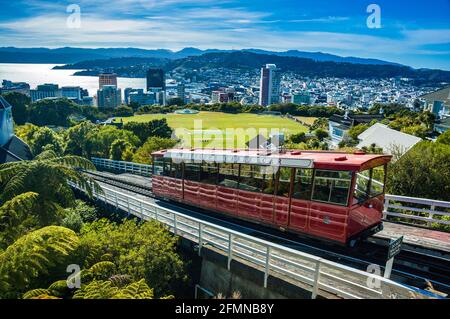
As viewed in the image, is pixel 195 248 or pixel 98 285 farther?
pixel 195 248

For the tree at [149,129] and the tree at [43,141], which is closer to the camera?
the tree at [43,141]

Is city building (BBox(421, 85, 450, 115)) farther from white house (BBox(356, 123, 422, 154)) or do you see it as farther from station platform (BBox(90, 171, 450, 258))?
station platform (BBox(90, 171, 450, 258))

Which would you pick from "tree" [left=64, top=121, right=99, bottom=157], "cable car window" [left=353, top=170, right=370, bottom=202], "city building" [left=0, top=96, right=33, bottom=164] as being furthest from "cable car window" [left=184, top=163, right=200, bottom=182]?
"tree" [left=64, top=121, right=99, bottom=157]

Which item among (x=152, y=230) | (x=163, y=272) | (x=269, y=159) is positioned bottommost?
(x=163, y=272)

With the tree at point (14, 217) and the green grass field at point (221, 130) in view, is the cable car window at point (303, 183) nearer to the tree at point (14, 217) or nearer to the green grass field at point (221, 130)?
the tree at point (14, 217)

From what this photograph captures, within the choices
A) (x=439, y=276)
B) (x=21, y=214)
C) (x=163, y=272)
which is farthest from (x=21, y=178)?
(x=439, y=276)

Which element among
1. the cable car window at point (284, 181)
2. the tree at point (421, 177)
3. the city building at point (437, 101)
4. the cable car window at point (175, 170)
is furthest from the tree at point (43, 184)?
the city building at point (437, 101)
